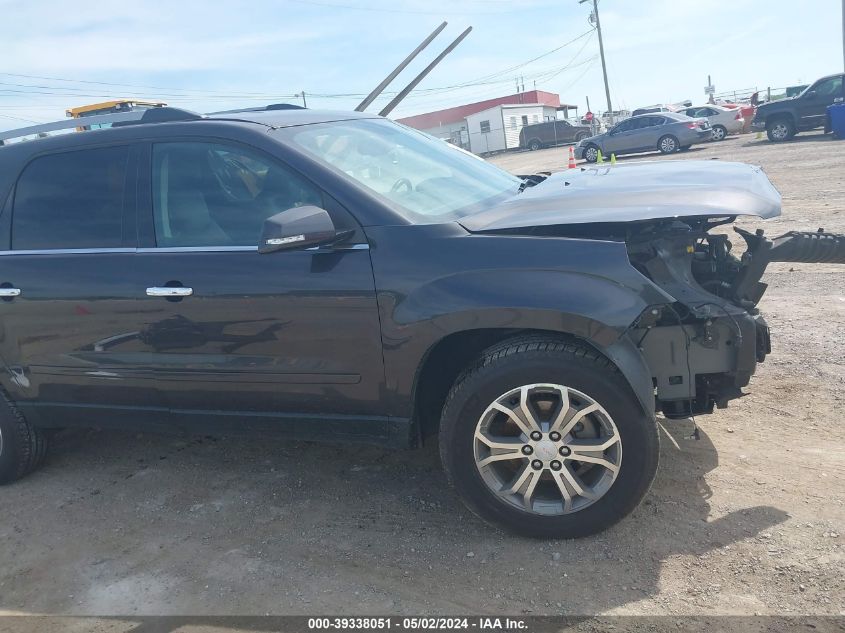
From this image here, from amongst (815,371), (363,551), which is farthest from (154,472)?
(815,371)

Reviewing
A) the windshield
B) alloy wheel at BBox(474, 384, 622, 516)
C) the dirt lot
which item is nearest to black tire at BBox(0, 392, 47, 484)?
the dirt lot

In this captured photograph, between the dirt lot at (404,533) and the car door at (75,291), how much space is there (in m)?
0.57

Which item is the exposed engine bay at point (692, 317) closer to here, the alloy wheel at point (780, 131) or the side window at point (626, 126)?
the alloy wheel at point (780, 131)

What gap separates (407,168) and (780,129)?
2205 cm

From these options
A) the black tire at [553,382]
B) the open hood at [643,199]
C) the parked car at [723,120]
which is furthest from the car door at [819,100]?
the black tire at [553,382]

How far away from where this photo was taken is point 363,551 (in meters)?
3.10

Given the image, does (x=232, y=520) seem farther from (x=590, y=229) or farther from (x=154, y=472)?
(x=590, y=229)

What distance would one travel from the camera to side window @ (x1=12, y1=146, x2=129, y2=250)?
11.7ft

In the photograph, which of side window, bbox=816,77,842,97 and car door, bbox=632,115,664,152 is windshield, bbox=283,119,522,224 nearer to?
side window, bbox=816,77,842,97

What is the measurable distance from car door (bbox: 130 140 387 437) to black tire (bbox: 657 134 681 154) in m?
24.4

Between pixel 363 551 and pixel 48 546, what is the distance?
1.62 metres

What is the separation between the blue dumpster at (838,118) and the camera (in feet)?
63.7

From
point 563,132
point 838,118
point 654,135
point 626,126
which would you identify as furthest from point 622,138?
point 563,132

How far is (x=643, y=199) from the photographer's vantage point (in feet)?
9.97
